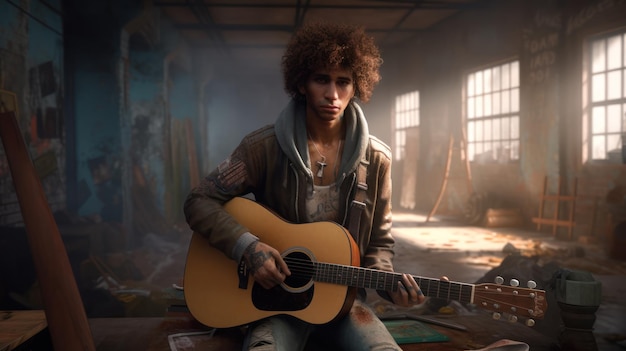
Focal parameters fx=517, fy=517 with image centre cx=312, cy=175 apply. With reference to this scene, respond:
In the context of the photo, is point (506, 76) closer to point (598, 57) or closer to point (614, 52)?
point (598, 57)

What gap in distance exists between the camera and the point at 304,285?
2.35m

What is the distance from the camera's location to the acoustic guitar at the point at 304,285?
88.8 inches

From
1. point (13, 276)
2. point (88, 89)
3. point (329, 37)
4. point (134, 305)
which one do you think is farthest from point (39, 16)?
point (329, 37)

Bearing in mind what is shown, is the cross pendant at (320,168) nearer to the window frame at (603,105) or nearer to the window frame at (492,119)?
the window frame at (603,105)

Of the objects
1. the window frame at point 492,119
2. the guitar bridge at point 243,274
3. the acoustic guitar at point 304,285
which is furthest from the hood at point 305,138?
the window frame at point 492,119

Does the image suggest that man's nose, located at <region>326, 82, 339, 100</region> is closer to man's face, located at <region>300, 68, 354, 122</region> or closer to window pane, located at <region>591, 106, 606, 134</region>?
man's face, located at <region>300, 68, 354, 122</region>

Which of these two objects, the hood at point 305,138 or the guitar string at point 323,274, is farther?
the hood at point 305,138

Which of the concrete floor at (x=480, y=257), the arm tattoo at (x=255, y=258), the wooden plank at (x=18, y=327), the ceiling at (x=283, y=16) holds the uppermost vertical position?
the ceiling at (x=283, y=16)

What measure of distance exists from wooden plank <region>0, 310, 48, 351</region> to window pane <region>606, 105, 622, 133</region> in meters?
7.72

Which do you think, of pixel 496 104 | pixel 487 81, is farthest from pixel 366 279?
pixel 487 81

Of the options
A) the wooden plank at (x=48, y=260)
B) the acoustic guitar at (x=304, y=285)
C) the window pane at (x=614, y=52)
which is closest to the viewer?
the wooden plank at (x=48, y=260)

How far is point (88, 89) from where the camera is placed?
7.48m

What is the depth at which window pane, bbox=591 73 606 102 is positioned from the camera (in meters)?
7.65

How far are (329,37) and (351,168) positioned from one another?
0.67 m
